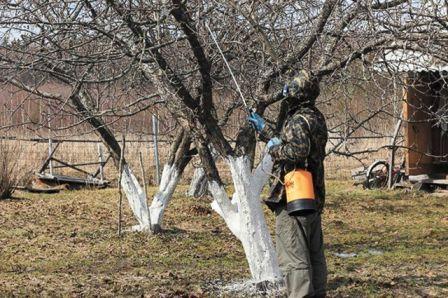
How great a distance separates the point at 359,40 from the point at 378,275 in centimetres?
242

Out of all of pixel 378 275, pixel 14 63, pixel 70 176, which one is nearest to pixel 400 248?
pixel 378 275

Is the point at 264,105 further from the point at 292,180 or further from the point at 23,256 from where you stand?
the point at 23,256

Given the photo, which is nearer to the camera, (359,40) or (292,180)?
(292,180)

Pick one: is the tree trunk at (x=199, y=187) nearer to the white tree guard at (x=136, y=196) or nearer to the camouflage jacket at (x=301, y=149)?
the white tree guard at (x=136, y=196)

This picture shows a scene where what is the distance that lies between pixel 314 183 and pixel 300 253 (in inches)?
21.1

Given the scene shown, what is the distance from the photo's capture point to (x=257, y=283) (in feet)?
21.3

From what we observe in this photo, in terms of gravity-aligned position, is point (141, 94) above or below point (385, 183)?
above

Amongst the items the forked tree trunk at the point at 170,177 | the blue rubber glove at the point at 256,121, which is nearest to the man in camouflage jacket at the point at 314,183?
the blue rubber glove at the point at 256,121

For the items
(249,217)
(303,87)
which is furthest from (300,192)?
(249,217)

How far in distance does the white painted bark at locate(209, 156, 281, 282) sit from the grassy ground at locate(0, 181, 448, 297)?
0.53 m

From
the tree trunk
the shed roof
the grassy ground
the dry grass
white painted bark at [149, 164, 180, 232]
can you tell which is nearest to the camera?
the shed roof

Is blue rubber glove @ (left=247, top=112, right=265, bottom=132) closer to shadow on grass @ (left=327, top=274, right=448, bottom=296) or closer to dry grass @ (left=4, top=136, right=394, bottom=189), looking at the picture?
shadow on grass @ (left=327, top=274, right=448, bottom=296)

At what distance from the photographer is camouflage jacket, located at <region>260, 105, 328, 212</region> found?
541cm

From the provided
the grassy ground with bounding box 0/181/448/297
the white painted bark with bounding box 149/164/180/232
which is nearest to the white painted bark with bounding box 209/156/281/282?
the grassy ground with bounding box 0/181/448/297
